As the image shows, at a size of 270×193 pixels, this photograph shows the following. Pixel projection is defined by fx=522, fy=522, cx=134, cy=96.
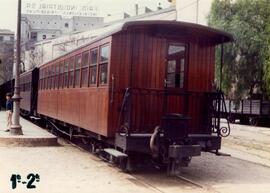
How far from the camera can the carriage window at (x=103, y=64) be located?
1116 cm

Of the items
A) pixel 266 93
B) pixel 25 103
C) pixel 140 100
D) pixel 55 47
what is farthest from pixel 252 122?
pixel 55 47

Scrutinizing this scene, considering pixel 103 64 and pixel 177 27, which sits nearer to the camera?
pixel 177 27

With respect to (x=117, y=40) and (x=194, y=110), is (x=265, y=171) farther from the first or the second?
(x=117, y=40)

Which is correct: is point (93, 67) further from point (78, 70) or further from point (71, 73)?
point (71, 73)

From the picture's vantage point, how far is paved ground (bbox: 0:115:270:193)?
931 centimetres

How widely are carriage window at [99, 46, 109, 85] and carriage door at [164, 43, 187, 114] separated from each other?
1.29 m

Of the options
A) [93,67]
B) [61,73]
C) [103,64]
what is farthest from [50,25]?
[103,64]

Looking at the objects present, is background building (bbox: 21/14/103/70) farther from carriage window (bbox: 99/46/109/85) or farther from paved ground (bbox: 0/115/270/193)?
carriage window (bbox: 99/46/109/85)

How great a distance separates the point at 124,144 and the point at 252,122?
27987 mm

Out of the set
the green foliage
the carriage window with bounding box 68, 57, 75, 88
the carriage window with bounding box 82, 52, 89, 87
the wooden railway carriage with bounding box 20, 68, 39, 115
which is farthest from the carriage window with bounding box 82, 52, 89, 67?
the green foliage

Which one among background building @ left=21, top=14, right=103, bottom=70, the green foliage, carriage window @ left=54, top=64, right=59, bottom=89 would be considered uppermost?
background building @ left=21, top=14, right=103, bottom=70

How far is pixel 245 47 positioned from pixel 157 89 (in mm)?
25200

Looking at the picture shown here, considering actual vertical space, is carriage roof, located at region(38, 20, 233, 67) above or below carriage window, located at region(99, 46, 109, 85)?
above

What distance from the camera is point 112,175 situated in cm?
1073
